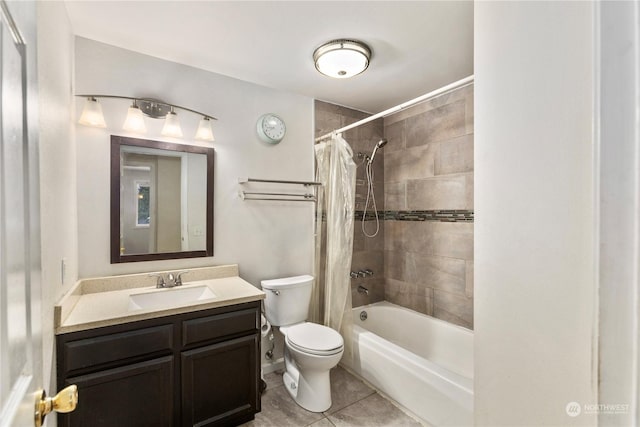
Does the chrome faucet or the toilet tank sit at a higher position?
the chrome faucet

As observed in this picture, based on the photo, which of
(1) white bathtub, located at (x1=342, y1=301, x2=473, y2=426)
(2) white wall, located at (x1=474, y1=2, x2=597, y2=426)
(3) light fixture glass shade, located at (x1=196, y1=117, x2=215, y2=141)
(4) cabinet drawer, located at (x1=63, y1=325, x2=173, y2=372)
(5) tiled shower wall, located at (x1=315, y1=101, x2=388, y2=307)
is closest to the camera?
(2) white wall, located at (x1=474, y1=2, x2=597, y2=426)

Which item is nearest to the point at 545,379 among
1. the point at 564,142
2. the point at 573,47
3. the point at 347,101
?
the point at 564,142

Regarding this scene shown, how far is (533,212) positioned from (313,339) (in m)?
1.73

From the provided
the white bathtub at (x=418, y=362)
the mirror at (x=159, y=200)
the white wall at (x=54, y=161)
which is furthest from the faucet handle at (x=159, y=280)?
the white bathtub at (x=418, y=362)

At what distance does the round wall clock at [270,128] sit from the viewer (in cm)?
237

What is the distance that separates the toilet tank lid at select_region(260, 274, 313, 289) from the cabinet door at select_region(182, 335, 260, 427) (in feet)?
1.52

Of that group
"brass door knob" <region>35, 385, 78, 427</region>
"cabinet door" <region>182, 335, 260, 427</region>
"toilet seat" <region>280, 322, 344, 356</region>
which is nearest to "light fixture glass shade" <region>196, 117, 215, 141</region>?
"cabinet door" <region>182, 335, 260, 427</region>

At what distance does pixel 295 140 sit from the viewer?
2.59 meters

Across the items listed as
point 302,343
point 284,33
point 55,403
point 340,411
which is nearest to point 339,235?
point 302,343

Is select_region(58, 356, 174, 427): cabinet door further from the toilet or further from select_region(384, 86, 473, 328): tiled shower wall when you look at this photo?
select_region(384, 86, 473, 328): tiled shower wall

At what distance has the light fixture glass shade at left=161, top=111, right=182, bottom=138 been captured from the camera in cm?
198

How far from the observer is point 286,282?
2.28 meters

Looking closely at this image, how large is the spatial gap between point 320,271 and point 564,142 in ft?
7.12

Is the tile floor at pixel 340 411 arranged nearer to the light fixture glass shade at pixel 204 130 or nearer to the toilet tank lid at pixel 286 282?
the toilet tank lid at pixel 286 282
